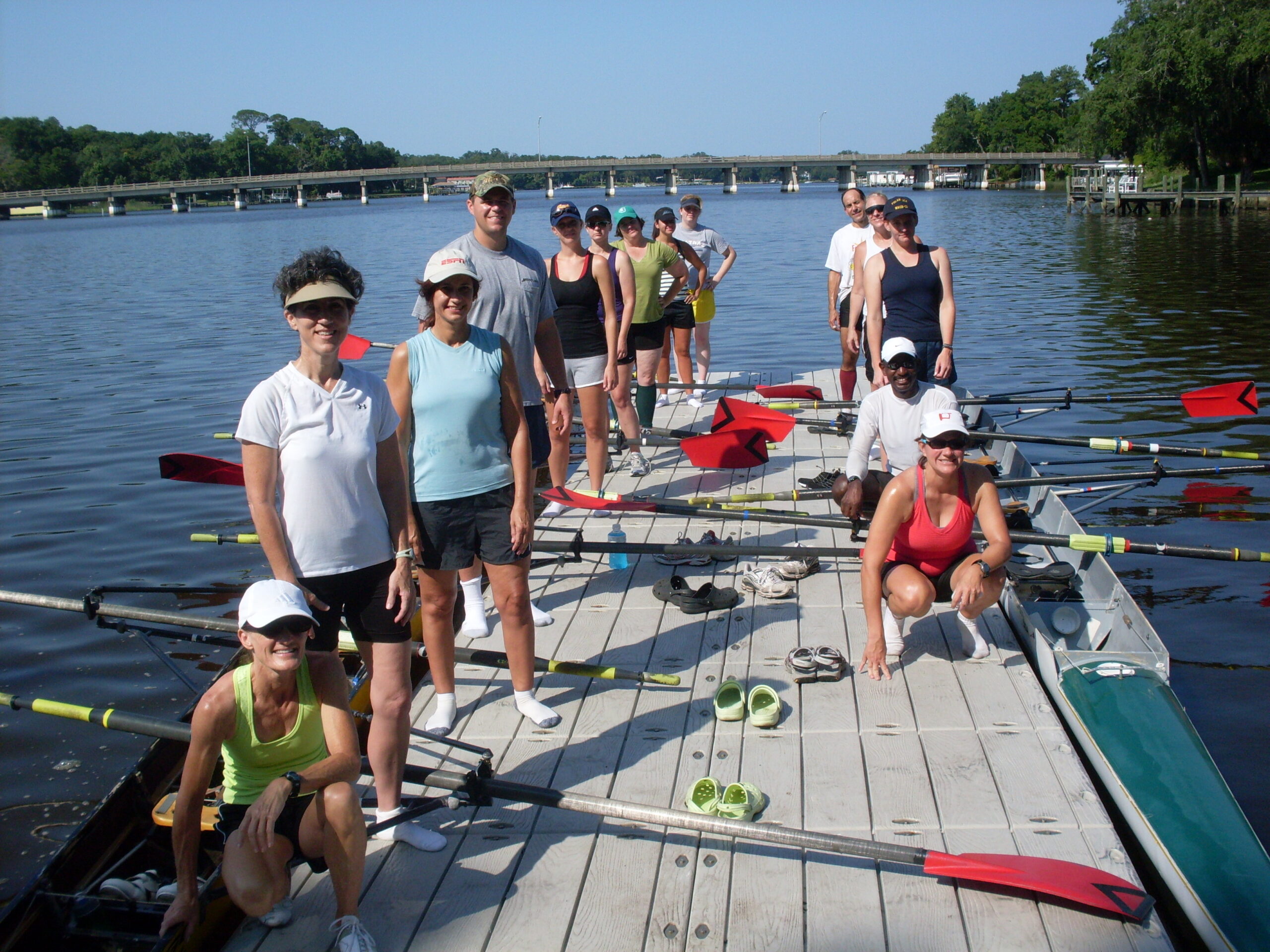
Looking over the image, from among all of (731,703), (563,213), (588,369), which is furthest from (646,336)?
(731,703)

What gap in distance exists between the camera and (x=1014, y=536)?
18.6 feet

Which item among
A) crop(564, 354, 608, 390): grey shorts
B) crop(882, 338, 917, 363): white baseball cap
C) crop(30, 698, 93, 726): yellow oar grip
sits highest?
crop(882, 338, 917, 363): white baseball cap

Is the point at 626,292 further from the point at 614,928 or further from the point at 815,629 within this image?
the point at 614,928

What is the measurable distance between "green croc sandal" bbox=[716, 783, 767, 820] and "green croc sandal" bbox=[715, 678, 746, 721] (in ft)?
2.14

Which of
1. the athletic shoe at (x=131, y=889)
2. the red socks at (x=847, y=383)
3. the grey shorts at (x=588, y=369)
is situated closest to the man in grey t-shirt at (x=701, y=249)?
the red socks at (x=847, y=383)

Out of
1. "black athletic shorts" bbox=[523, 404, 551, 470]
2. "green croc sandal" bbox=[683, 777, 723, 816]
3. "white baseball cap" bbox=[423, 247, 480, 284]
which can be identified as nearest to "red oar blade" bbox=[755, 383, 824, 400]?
"black athletic shorts" bbox=[523, 404, 551, 470]

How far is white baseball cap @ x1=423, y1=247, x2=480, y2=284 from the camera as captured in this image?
3.99m

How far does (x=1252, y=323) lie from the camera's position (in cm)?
2009

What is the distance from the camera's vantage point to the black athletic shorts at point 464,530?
4.22m

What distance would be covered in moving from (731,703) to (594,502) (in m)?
2.20

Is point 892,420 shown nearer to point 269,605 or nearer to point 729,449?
point 729,449

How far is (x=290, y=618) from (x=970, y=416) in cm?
814

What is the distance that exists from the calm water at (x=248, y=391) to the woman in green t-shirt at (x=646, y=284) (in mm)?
4216

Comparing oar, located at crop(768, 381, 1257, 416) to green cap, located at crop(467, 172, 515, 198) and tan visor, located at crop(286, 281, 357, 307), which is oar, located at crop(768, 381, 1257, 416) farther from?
tan visor, located at crop(286, 281, 357, 307)
